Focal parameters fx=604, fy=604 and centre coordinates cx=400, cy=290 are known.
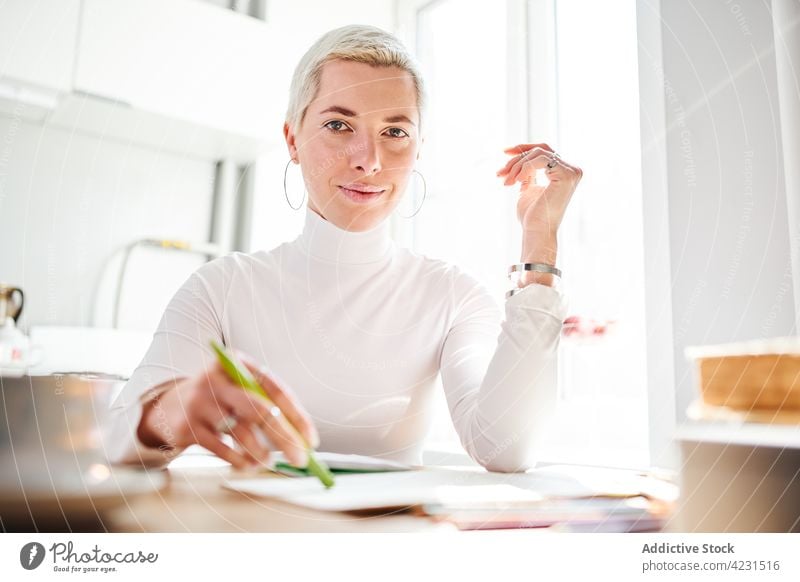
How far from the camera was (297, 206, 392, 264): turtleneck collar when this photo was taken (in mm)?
487

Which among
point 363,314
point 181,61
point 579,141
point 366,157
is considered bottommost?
point 363,314

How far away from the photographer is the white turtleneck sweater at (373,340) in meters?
0.40

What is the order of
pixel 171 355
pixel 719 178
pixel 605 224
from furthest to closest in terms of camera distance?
pixel 605 224, pixel 719 178, pixel 171 355

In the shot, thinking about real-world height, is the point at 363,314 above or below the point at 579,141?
below

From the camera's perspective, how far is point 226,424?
13.1 inches

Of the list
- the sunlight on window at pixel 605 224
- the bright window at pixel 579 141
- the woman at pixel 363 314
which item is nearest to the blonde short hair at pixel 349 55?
the woman at pixel 363 314

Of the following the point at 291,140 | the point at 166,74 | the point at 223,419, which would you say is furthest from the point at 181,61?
the point at 223,419

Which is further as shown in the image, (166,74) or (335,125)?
(166,74)

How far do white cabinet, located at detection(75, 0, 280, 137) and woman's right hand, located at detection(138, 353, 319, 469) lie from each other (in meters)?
0.44

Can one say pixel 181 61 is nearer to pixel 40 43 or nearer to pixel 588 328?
pixel 40 43

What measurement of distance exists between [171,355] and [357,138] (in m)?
0.20

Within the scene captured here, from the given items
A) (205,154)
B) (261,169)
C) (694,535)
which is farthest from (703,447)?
(205,154)

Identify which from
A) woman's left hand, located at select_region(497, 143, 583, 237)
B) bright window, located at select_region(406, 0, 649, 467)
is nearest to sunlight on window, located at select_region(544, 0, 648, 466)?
bright window, located at select_region(406, 0, 649, 467)

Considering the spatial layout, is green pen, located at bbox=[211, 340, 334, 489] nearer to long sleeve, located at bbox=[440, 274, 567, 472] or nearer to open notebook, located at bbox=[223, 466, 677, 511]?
open notebook, located at bbox=[223, 466, 677, 511]
